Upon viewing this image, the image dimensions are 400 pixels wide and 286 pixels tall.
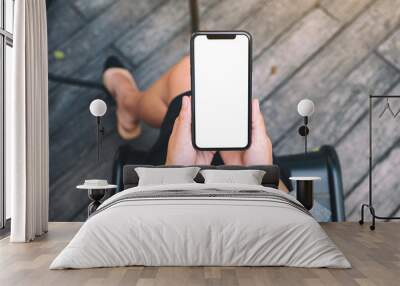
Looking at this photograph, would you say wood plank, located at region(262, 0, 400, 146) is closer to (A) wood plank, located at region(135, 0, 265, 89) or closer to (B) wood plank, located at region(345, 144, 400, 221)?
(A) wood plank, located at region(135, 0, 265, 89)

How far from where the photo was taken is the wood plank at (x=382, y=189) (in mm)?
7301

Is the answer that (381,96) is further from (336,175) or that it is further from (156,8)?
(156,8)

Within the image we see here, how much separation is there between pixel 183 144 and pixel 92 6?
2.17 metres

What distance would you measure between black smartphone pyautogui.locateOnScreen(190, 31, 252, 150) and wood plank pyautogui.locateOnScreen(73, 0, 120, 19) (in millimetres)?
1222

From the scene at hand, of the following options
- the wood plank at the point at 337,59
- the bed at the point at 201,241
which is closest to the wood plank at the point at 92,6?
the wood plank at the point at 337,59

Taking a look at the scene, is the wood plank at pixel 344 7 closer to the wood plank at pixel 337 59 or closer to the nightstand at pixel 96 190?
the wood plank at pixel 337 59

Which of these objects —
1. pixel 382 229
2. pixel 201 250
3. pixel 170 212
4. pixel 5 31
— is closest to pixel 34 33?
pixel 5 31

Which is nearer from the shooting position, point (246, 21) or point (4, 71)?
point (4, 71)

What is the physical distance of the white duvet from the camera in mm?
4406

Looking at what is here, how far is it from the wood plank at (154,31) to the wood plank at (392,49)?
2587 mm

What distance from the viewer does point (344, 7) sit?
732 cm

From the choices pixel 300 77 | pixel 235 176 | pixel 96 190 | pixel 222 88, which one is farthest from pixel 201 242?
pixel 300 77

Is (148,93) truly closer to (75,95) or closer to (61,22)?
(75,95)

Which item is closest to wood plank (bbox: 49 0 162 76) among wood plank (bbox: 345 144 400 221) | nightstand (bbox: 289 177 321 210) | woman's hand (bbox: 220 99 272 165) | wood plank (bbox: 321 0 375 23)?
woman's hand (bbox: 220 99 272 165)
